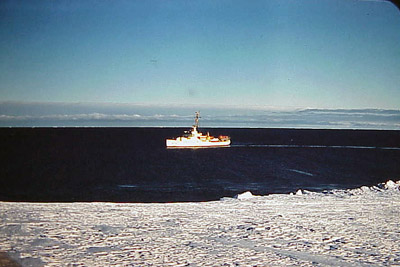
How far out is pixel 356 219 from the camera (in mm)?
7574

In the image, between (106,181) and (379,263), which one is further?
(106,181)

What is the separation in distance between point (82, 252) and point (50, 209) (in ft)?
12.6

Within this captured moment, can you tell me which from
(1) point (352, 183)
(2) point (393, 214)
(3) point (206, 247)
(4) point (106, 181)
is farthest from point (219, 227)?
(1) point (352, 183)

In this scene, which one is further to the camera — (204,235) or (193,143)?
(193,143)

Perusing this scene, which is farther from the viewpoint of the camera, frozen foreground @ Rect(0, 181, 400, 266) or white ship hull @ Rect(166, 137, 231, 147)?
white ship hull @ Rect(166, 137, 231, 147)

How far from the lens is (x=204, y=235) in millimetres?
6180

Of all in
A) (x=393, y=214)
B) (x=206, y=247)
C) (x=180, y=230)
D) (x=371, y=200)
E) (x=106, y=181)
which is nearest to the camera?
(x=206, y=247)

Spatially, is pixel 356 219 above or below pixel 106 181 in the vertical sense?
above

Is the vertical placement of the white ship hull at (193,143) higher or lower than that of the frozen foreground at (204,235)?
lower

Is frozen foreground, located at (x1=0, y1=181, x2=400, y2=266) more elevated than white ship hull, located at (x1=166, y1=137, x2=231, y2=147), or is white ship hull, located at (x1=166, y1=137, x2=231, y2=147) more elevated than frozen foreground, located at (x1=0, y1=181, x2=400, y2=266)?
frozen foreground, located at (x1=0, y1=181, x2=400, y2=266)

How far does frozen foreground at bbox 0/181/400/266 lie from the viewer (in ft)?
16.2

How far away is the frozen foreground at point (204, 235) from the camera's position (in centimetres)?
495

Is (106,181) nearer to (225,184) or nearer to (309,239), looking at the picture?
(225,184)

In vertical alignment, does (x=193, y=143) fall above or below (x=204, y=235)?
below
